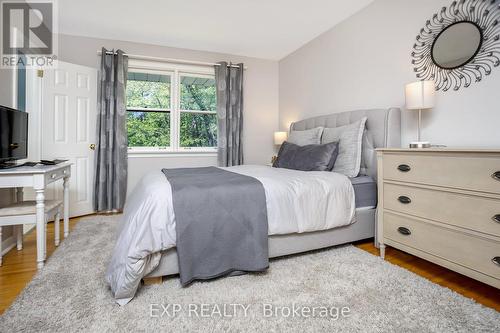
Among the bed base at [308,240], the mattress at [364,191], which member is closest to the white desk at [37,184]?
the bed base at [308,240]

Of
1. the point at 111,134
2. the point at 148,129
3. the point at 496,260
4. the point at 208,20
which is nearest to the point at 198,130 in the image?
the point at 148,129

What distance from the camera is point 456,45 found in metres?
2.12

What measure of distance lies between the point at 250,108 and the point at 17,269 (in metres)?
3.63

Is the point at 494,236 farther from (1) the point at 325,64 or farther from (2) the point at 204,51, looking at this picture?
(2) the point at 204,51

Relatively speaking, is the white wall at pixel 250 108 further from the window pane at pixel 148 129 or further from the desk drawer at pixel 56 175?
the desk drawer at pixel 56 175

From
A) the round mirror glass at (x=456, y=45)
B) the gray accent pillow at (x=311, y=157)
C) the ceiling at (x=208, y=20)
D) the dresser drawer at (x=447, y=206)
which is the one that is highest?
the ceiling at (x=208, y=20)

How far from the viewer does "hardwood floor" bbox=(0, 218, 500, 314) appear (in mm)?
1612

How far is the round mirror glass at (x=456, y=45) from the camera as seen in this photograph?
200cm

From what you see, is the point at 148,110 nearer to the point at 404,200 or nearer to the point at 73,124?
the point at 73,124

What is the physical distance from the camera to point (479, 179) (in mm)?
1511

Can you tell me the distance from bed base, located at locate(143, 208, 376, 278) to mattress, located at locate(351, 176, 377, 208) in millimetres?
56

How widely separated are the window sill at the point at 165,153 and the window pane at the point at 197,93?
739 millimetres

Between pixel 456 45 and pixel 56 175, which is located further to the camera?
pixel 56 175

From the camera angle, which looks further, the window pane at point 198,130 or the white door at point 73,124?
the window pane at point 198,130
